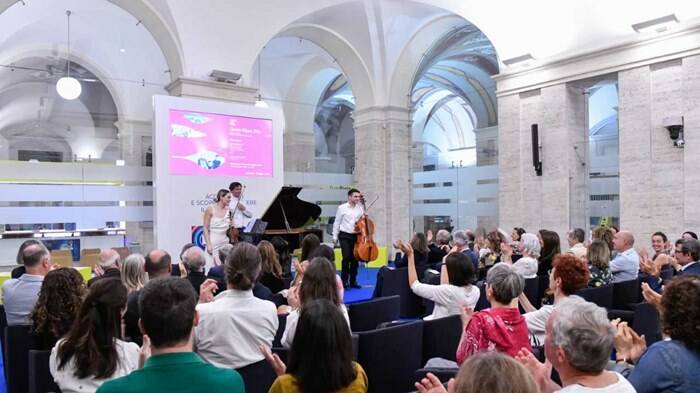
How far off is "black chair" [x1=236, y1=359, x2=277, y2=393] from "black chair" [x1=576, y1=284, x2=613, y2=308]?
254 centimetres

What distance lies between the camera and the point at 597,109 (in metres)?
17.8

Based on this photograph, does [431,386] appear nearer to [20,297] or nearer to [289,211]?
[20,297]

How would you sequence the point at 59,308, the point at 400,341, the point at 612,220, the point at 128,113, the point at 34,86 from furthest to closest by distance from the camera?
the point at 34,86, the point at 128,113, the point at 612,220, the point at 400,341, the point at 59,308

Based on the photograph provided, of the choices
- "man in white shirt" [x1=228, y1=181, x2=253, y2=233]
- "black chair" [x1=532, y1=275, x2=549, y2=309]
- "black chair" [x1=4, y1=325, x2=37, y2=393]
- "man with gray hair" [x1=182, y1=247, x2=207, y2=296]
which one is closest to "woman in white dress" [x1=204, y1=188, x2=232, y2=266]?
"man in white shirt" [x1=228, y1=181, x2=253, y2=233]

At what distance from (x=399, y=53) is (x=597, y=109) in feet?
29.0

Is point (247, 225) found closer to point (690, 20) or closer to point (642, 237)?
point (642, 237)

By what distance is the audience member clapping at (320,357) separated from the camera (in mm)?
1624

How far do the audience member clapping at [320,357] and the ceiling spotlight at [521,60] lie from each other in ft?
31.1

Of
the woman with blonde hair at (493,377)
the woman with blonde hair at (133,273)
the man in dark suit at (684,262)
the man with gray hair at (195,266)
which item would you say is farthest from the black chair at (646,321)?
the woman with blonde hair at (133,273)

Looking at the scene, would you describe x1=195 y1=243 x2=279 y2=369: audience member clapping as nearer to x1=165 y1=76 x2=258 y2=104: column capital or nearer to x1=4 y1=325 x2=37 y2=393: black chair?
x1=4 y1=325 x2=37 y2=393: black chair

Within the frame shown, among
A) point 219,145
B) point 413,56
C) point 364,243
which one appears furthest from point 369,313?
point 413,56

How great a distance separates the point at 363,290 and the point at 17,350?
5.40 metres

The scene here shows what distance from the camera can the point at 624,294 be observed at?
4.59m

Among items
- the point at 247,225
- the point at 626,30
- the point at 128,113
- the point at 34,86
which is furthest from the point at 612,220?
the point at 34,86
